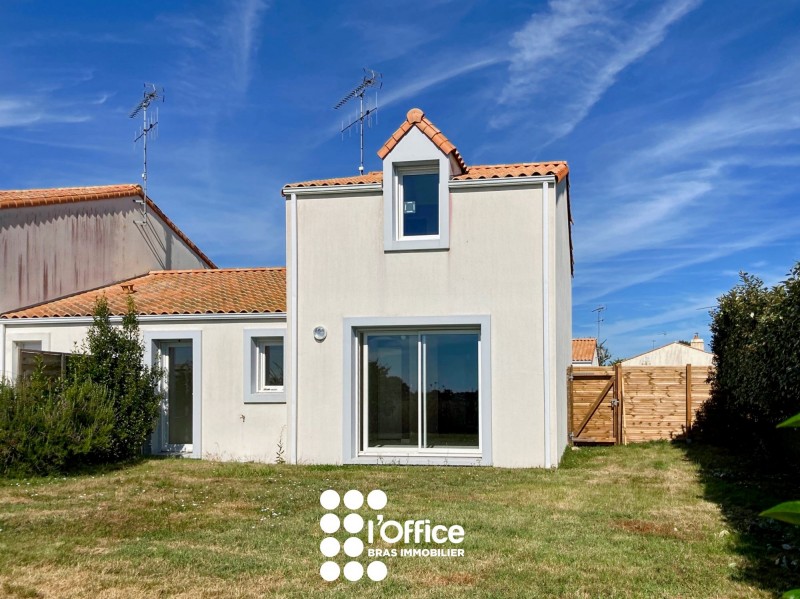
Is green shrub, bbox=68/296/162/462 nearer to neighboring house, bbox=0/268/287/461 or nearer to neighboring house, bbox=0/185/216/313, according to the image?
neighboring house, bbox=0/268/287/461

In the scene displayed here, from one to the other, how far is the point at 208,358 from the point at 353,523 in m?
7.89

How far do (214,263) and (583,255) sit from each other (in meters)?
13.8

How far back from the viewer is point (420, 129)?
45.2 feet

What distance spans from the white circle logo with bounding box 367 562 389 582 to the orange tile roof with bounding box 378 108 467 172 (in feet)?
29.2

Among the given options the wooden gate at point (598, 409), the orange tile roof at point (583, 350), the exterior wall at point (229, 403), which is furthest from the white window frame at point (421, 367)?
the orange tile roof at point (583, 350)

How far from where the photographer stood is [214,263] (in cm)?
2706

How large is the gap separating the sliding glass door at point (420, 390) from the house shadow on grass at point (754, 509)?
4.52 meters

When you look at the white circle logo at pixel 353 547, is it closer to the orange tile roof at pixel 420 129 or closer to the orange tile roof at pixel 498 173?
the orange tile roof at pixel 498 173

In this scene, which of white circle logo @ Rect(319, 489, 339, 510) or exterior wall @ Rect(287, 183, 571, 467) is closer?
white circle logo @ Rect(319, 489, 339, 510)

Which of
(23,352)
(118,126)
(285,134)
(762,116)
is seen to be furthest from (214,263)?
(762,116)

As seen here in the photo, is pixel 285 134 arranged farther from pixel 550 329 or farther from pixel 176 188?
pixel 550 329

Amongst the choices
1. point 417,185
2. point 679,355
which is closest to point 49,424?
point 417,185

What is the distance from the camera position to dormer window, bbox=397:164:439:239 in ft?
46.1

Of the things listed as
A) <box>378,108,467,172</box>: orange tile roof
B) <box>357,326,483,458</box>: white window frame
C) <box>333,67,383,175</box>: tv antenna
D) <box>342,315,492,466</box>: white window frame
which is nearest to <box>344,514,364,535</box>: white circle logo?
<box>342,315,492,466</box>: white window frame
